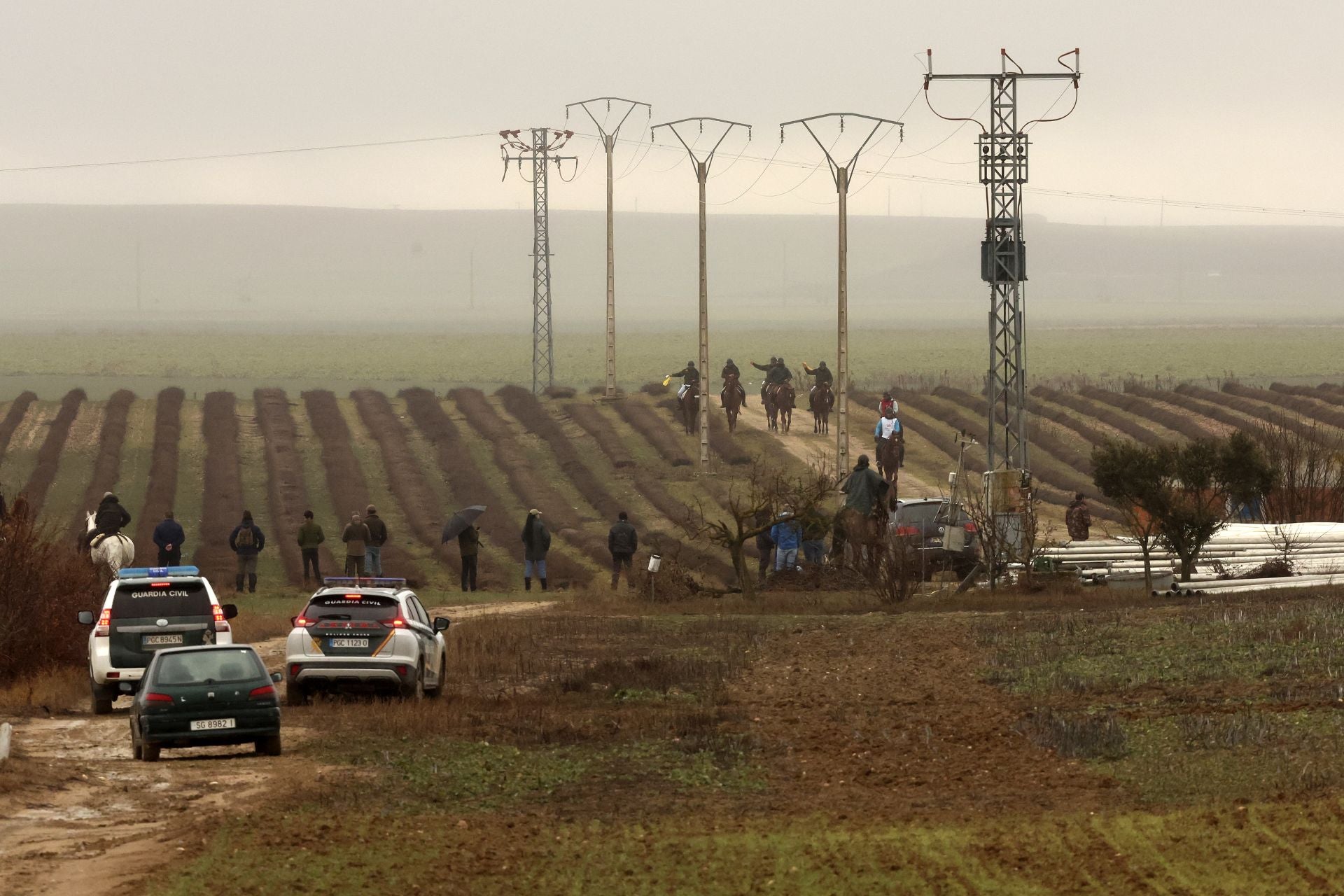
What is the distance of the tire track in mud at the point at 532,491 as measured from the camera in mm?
42719

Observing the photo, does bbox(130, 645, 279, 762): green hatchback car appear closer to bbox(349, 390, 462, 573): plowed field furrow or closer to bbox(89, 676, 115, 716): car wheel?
bbox(89, 676, 115, 716): car wheel

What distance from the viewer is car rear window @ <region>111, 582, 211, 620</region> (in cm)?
2152

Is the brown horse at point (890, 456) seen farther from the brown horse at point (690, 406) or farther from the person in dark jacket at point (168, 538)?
the person in dark jacket at point (168, 538)

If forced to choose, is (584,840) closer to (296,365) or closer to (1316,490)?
(1316,490)

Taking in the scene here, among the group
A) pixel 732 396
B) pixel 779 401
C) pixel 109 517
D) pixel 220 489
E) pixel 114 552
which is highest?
pixel 732 396

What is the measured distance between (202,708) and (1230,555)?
921 inches

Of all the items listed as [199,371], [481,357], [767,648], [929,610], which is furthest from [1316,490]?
[481,357]

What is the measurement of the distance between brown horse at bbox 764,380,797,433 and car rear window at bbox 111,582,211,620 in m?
35.4

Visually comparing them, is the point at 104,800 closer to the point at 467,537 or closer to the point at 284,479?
the point at 467,537

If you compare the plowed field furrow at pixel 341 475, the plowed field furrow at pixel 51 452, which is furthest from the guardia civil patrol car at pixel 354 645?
the plowed field furrow at pixel 51 452

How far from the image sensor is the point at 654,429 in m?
60.1

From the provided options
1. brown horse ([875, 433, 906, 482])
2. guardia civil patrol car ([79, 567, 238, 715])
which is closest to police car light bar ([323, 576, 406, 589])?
guardia civil patrol car ([79, 567, 238, 715])

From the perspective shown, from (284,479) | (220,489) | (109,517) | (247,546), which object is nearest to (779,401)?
(284,479)

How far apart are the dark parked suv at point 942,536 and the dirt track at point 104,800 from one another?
58.6 ft
